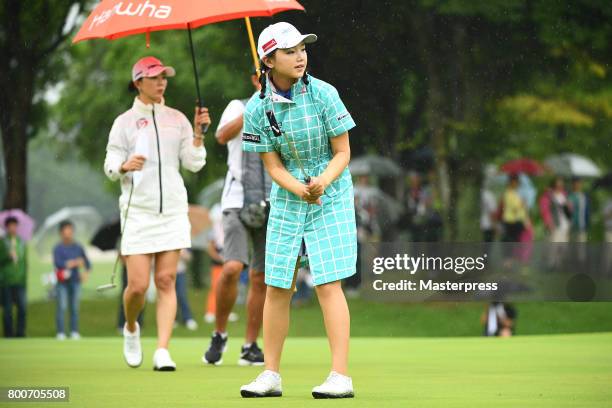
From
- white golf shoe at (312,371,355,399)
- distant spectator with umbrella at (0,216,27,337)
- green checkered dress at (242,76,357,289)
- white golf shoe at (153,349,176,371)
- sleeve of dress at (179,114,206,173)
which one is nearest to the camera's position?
white golf shoe at (312,371,355,399)

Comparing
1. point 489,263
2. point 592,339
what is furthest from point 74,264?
point 592,339

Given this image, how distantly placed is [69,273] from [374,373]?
27.3 ft

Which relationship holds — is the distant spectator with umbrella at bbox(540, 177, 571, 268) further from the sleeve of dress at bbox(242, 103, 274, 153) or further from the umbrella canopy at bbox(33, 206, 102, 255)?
the sleeve of dress at bbox(242, 103, 274, 153)

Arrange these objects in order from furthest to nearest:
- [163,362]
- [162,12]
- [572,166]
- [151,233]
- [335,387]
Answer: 1. [572,166]
2. [151,233]
3. [163,362]
4. [162,12]
5. [335,387]

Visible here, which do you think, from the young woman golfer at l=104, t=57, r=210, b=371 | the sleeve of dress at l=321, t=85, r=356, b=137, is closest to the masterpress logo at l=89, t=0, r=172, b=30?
the young woman golfer at l=104, t=57, r=210, b=371

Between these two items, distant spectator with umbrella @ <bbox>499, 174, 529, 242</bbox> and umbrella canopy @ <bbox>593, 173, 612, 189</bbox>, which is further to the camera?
umbrella canopy @ <bbox>593, 173, 612, 189</bbox>

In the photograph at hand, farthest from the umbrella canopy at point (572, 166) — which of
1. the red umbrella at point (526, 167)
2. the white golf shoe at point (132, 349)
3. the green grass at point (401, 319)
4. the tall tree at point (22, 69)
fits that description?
the white golf shoe at point (132, 349)

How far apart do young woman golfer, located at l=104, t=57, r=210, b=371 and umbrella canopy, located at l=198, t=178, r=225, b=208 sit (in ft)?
24.3

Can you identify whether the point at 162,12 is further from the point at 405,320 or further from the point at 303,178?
the point at 405,320

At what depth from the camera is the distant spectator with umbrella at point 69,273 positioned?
16.2 m

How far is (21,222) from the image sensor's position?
53.1ft

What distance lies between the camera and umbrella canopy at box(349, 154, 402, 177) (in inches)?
600

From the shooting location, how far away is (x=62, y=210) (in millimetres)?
17938

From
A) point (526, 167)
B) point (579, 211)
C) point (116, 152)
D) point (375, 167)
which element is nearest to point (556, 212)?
point (579, 211)
